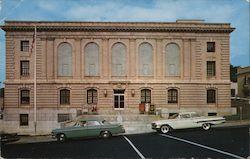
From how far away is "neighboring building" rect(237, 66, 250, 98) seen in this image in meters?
13.3

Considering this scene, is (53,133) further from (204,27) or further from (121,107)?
(204,27)

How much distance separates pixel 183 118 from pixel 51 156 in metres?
3.75

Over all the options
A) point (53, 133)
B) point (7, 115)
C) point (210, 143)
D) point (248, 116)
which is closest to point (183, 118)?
point (210, 143)

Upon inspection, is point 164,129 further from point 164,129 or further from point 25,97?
point 25,97

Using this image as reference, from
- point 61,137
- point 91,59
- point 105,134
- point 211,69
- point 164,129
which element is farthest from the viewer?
point 91,59

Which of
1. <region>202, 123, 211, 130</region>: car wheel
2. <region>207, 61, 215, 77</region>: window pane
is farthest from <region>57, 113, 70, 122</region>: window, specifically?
→ <region>207, 61, 215, 77</region>: window pane

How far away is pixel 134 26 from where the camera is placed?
13.6 m

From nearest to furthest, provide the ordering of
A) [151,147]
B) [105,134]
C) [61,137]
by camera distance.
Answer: [151,147], [61,137], [105,134]

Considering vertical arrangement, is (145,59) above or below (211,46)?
below

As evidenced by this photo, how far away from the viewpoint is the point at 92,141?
13.2 meters

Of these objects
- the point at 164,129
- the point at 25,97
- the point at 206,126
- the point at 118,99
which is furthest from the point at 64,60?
the point at 206,126

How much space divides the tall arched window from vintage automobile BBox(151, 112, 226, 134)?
2.84 meters

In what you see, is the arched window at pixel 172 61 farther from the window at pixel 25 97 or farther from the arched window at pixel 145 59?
the window at pixel 25 97

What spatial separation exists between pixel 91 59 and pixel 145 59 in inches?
60.5
